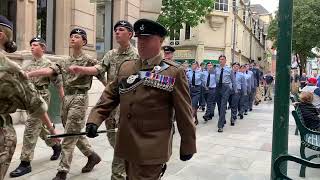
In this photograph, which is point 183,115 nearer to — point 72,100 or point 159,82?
point 159,82

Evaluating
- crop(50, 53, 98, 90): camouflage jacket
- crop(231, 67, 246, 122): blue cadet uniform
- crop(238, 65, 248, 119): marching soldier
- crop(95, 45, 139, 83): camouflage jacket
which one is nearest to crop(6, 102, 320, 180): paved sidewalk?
crop(50, 53, 98, 90): camouflage jacket

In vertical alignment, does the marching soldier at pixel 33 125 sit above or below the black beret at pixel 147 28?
below

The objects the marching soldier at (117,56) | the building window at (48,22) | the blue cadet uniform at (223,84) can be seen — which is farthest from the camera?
the building window at (48,22)

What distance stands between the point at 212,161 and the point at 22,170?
9.97 ft

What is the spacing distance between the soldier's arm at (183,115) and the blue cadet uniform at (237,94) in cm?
933

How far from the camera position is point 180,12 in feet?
97.8

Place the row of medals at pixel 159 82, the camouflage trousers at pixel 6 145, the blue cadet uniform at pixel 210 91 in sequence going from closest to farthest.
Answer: the camouflage trousers at pixel 6 145 < the row of medals at pixel 159 82 < the blue cadet uniform at pixel 210 91

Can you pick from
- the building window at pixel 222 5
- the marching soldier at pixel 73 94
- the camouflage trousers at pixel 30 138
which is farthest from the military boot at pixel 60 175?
the building window at pixel 222 5

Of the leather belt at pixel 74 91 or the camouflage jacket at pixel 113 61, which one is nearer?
the camouflage jacket at pixel 113 61

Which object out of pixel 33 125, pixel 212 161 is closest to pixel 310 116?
pixel 212 161

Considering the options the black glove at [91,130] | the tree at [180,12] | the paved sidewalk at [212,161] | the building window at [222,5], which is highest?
the building window at [222,5]

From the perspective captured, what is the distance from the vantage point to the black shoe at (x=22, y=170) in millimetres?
5984

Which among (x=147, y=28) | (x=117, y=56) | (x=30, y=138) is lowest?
(x=30, y=138)

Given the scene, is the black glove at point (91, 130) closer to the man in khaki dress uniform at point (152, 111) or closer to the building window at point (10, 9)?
the man in khaki dress uniform at point (152, 111)
